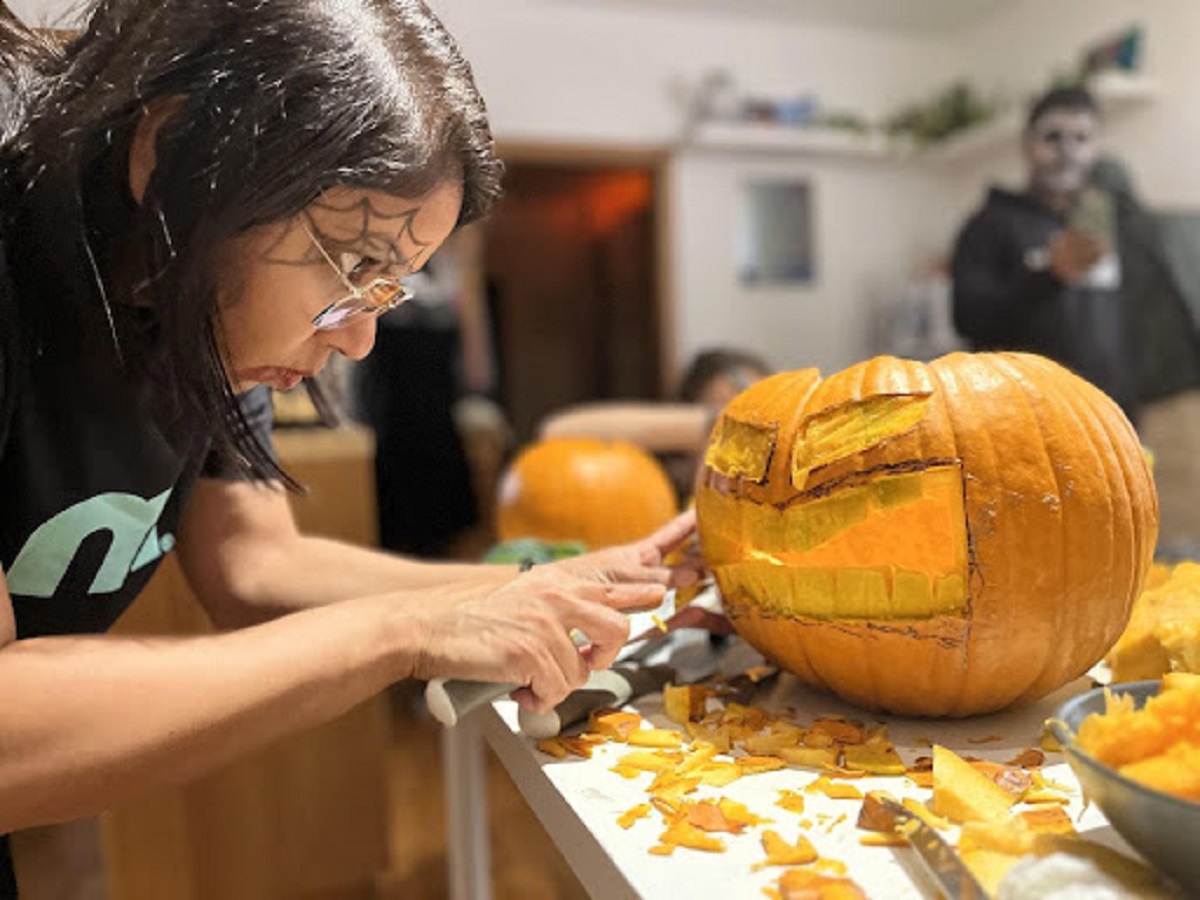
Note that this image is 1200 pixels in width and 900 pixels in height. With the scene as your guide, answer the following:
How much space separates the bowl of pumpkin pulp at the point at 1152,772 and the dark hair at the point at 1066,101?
2484 millimetres

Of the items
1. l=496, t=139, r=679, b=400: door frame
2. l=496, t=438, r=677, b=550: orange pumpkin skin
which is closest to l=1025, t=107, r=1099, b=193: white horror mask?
l=496, t=139, r=679, b=400: door frame

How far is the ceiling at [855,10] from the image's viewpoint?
3.23 metres

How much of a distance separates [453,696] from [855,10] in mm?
3396

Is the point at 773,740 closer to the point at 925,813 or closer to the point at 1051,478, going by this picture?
the point at 925,813

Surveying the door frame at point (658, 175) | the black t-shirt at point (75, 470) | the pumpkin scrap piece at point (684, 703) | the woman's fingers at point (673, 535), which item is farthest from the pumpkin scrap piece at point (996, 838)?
the door frame at point (658, 175)

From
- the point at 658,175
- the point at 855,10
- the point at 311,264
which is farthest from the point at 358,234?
the point at 855,10

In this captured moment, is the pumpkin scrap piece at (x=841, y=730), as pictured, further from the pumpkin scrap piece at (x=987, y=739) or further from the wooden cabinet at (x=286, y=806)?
the wooden cabinet at (x=286, y=806)

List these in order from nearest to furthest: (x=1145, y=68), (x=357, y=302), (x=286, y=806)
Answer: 1. (x=357, y=302)
2. (x=286, y=806)
3. (x=1145, y=68)

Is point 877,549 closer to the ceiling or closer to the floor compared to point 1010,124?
closer to the floor

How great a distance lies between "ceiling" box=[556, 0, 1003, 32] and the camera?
3227 mm

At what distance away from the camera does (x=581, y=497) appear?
4.84ft

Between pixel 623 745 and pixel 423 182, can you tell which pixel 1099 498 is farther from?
pixel 423 182

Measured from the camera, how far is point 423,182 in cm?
58

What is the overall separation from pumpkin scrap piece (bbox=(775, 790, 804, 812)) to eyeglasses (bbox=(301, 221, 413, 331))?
0.40m
